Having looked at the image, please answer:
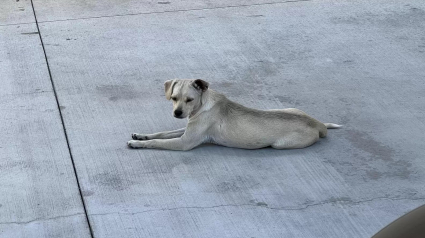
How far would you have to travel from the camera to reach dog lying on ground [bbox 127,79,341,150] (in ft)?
17.3

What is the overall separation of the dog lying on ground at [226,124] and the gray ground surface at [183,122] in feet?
0.25

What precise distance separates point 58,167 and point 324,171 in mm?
1829

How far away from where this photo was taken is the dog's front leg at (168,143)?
534 cm

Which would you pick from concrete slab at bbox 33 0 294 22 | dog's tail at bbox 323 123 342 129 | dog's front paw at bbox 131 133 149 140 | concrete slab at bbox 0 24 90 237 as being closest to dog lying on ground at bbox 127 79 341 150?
dog's front paw at bbox 131 133 149 140

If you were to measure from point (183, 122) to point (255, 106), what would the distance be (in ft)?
2.06

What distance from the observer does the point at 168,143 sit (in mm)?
5352

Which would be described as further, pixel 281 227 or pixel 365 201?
pixel 365 201

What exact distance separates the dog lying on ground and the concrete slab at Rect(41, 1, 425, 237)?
0.29ft

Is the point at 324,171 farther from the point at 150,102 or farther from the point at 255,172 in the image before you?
the point at 150,102

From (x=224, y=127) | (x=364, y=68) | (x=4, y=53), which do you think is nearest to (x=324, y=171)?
(x=224, y=127)

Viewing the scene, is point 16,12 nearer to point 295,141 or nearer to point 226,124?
point 226,124

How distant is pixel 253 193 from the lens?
15.8 feet

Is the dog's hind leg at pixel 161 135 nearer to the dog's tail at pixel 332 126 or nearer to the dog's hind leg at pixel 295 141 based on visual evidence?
the dog's hind leg at pixel 295 141

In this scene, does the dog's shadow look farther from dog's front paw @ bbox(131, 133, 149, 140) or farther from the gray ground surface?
dog's front paw @ bbox(131, 133, 149, 140)
